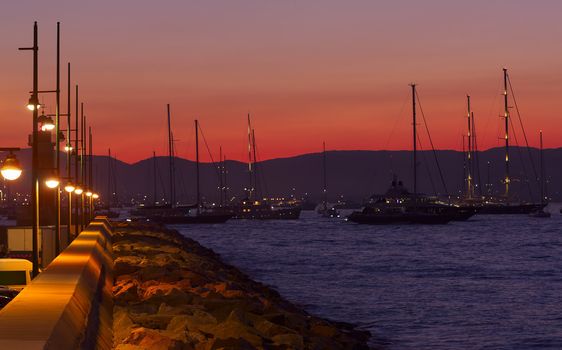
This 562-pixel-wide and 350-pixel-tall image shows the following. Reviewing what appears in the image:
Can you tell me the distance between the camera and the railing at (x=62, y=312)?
12.0m

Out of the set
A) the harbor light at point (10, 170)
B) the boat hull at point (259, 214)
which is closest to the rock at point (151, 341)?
the harbor light at point (10, 170)

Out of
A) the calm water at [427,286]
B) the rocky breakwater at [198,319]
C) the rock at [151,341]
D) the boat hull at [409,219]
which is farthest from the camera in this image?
the boat hull at [409,219]

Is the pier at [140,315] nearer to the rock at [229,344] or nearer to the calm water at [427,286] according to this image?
the rock at [229,344]

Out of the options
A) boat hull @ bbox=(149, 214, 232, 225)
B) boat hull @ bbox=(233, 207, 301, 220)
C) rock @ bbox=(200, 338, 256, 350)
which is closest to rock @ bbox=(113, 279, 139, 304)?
rock @ bbox=(200, 338, 256, 350)

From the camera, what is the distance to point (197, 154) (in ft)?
463

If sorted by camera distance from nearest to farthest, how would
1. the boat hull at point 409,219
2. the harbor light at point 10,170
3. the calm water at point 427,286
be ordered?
the harbor light at point 10,170
the calm water at point 427,286
the boat hull at point 409,219

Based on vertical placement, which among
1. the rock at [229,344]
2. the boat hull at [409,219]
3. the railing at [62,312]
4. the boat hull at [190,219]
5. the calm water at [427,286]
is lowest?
the calm water at [427,286]

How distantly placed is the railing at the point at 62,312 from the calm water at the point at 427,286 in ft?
30.5

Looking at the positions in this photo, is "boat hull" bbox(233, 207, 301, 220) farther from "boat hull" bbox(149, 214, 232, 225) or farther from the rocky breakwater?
the rocky breakwater

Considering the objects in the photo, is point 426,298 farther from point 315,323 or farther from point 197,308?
point 197,308

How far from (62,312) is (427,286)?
34.9 m

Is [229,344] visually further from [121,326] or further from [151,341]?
[121,326]

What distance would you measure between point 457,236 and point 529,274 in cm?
5444

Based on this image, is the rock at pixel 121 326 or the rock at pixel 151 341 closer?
the rock at pixel 151 341
